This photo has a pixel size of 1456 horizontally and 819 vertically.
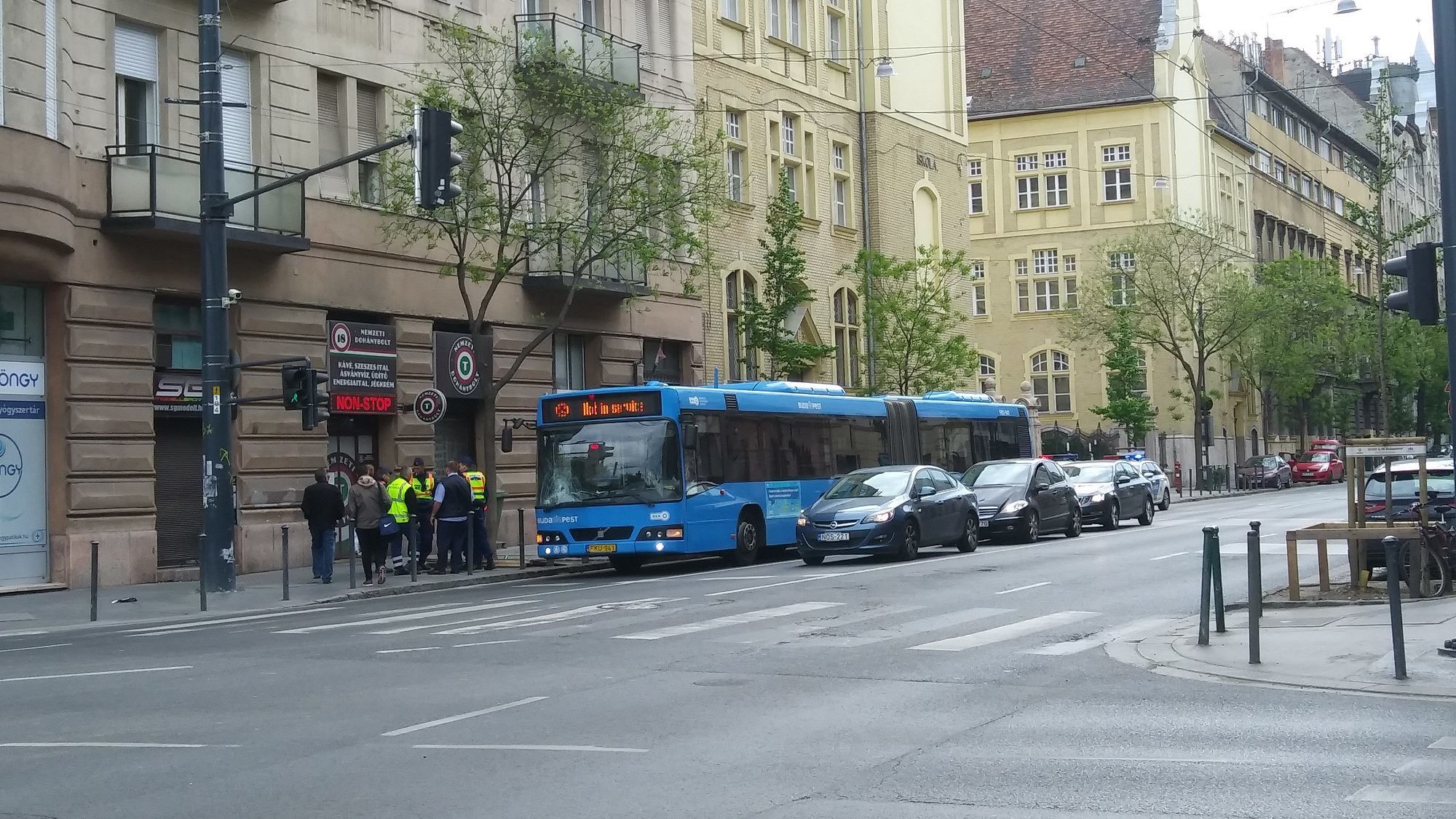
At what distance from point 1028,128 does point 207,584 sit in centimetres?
5510

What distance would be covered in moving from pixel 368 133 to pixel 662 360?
397 inches

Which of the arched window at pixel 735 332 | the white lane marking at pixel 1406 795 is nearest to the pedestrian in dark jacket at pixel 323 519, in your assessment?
the arched window at pixel 735 332

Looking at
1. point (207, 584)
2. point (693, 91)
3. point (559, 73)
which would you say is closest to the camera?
point (207, 584)

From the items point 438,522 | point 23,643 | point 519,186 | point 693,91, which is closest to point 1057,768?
point 23,643

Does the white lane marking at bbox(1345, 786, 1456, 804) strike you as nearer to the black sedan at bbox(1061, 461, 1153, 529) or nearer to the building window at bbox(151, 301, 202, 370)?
the building window at bbox(151, 301, 202, 370)

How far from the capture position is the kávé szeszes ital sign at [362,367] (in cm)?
2786

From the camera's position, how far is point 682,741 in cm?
949

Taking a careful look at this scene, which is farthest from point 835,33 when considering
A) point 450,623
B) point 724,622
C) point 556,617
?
point 724,622

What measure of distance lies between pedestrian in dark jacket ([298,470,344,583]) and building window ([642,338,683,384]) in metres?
13.0

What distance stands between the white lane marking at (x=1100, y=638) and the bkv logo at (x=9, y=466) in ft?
50.5

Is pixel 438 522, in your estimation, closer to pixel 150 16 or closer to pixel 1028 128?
pixel 150 16

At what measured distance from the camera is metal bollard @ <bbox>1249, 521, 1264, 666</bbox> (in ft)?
41.6

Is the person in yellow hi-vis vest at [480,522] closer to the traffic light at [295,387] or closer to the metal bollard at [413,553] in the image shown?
the metal bollard at [413,553]

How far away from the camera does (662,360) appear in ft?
121
